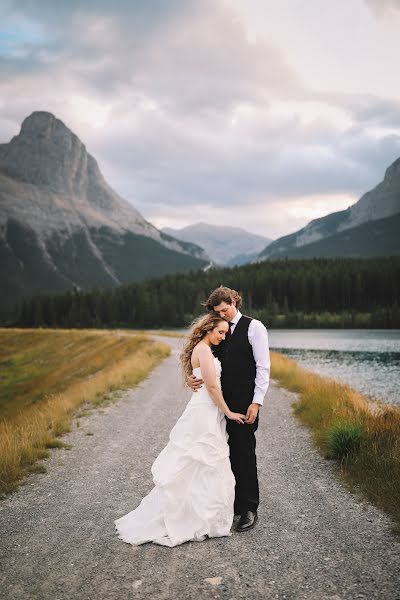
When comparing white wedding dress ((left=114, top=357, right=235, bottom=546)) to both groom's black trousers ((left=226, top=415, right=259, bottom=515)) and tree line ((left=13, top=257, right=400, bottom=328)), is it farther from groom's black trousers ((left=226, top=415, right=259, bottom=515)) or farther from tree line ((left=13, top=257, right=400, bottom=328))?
tree line ((left=13, top=257, right=400, bottom=328))

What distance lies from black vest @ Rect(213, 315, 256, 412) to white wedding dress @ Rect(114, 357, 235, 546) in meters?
0.17

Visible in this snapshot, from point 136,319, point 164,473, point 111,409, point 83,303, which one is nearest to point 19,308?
point 83,303

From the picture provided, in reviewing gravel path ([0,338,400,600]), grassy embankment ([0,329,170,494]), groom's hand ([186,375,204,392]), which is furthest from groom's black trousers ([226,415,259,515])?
grassy embankment ([0,329,170,494])

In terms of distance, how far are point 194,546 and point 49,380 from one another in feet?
97.7

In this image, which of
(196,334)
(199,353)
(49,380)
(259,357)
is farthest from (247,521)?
(49,380)

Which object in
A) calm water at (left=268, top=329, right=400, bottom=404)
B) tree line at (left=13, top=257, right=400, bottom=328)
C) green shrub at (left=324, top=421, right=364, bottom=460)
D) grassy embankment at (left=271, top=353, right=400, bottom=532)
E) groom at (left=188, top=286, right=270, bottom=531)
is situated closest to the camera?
groom at (left=188, top=286, right=270, bottom=531)

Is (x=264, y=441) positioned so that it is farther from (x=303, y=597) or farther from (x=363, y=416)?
(x=303, y=597)

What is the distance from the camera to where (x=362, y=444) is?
8258 millimetres

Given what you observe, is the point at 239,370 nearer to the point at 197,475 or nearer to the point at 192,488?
the point at 197,475

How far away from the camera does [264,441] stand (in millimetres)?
10398

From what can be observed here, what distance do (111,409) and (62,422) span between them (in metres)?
2.95

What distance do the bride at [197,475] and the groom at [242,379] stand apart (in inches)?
5.6

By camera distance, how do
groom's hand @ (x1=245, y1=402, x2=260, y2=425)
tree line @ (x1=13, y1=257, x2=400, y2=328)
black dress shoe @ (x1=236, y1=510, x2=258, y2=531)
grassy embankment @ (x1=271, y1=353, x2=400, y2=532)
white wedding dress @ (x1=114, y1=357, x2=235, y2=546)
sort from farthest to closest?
1. tree line @ (x1=13, y1=257, x2=400, y2=328)
2. grassy embankment @ (x1=271, y1=353, x2=400, y2=532)
3. groom's hand @ (x1=245, y1=402, x2=260, y2=425)
4. black dress shoe @ (x1=236, y1=510, x2=258, y2=531)
5. white wedding dress @ (x1=114, y1=357, x2=235, y2=546)

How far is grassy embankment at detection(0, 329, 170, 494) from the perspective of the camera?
9102 mm
